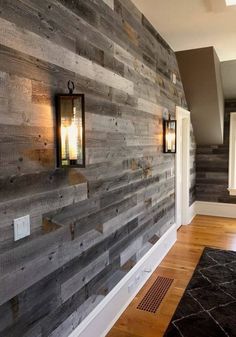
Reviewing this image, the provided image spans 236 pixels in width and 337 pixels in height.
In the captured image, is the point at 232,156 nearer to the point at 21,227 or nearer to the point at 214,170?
the point at 214,170

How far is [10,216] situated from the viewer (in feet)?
4.63

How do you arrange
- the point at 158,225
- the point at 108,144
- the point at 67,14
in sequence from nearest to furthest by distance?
the point at 67,14, the point at 108,144, the point at 158,225

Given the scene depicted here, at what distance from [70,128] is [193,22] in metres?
2.33

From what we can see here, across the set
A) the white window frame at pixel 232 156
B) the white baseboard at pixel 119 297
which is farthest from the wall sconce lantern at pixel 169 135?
the white window frame at pixel 232 156

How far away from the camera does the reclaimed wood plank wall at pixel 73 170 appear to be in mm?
1426

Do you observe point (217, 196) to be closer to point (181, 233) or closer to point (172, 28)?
point (181, 233)

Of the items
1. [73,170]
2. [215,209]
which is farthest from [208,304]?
[215,209]

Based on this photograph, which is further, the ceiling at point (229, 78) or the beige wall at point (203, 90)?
the ceiling at point (229, 78)

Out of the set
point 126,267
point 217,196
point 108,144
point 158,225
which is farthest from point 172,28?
point 217,196

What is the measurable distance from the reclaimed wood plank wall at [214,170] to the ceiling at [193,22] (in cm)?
219

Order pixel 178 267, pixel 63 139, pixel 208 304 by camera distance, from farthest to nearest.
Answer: pixel 178 267
pixel 208 304
pixel 63 139

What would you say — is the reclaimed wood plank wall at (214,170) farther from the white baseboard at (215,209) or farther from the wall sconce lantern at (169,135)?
→ the wall sconce lantern at (169,135)

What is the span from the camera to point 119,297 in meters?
2.55

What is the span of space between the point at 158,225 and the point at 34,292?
7.64 feet
